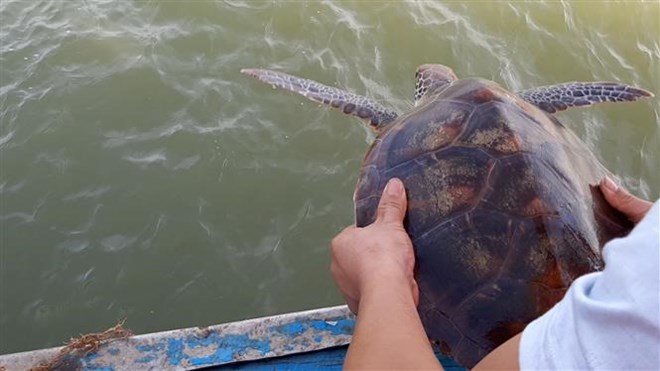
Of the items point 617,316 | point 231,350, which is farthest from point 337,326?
point 617,316

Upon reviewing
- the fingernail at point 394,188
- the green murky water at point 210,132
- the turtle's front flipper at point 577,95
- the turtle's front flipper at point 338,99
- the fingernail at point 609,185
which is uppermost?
the fingernail at point 609,185

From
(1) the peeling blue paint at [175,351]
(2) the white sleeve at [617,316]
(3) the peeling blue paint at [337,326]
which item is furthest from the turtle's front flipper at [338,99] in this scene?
(2) the white sleeve at [617,316]

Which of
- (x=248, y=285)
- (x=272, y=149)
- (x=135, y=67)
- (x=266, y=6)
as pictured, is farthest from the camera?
(x=266, y=6)

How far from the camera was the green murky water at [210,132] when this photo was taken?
4.05 meters

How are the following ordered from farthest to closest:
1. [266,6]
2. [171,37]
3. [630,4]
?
[630,4] → [266,6] → [171,37]

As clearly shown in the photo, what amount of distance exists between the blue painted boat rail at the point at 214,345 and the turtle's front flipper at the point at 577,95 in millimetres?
2119

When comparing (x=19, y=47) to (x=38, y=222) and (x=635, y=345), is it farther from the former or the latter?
(x=635, y=345)

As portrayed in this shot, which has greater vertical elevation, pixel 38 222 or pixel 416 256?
pixel 416 256

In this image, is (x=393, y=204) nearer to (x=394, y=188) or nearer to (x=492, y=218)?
(x=394, y=188)

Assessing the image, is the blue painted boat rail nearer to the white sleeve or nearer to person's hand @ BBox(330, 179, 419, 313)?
person's hand @ BBox(330, 179, 419, 313)

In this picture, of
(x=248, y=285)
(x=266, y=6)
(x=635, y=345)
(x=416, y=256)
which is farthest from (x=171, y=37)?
(x=635, y=345)

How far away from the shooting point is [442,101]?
298cm

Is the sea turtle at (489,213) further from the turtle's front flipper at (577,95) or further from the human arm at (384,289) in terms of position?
the turtle's front flipper at (577,95)

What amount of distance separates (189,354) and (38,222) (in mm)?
2215
